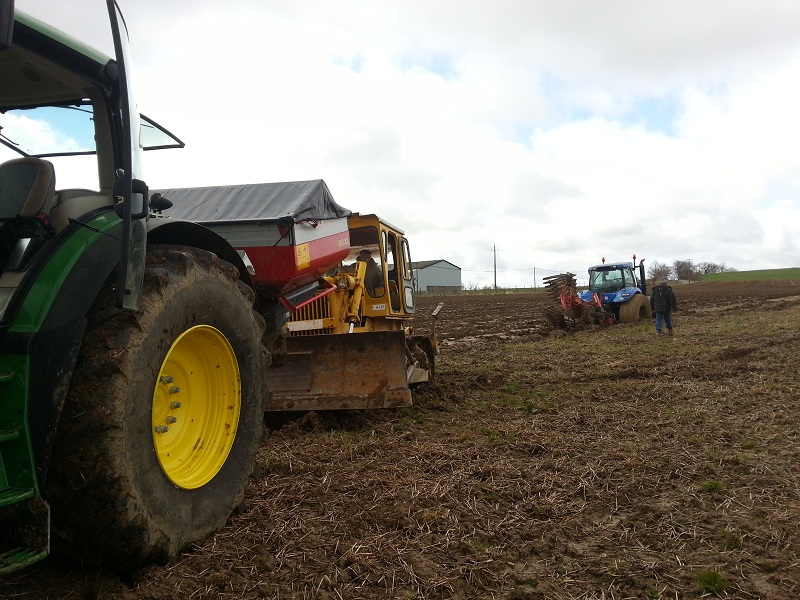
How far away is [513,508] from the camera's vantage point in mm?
3660

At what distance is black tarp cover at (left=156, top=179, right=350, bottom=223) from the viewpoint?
5.52 meters

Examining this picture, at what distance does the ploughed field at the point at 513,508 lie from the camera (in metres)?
2.71

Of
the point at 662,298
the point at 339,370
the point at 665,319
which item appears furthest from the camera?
the point at 665,319

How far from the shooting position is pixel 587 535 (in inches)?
130

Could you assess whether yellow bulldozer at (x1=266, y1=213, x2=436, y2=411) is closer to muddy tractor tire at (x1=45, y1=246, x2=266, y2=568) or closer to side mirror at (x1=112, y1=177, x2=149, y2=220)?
muddy tractor tire at (x1=45, y1=246, x2=266, y2=568)

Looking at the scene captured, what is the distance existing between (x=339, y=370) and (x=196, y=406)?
12.2 ft

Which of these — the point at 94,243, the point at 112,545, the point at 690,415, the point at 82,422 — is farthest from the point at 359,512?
the point at 690,415

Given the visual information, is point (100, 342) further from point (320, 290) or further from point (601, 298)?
point (601, 298)

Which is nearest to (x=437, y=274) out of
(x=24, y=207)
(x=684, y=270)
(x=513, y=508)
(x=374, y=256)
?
(x=684, y=270)

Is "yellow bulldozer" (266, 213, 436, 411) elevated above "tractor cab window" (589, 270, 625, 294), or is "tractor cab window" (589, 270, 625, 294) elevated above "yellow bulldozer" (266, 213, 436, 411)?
"tractor cab window" (589, 270, 625, 294)

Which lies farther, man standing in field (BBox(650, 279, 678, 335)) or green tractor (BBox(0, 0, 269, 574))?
man standing in field (BBox(650, 279, 678, 335))

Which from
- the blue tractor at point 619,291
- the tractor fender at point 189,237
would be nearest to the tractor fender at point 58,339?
the tractor fender at point 189,237

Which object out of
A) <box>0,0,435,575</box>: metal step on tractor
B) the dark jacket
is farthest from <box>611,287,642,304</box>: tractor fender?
<box>0,0,435,575</box>: metal step on tractor

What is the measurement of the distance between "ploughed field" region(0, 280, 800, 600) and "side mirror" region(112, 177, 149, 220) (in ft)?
4.64
